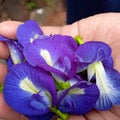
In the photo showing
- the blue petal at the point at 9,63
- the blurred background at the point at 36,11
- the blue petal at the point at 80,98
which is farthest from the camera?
the blurred background at the point at 36,11

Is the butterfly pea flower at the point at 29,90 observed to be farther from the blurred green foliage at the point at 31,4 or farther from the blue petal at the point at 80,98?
the blurred green foliage at the point at 31,4

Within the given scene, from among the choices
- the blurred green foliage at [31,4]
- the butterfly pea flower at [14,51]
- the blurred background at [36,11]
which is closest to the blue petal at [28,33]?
→ the butterfly pea flower at [14,51]

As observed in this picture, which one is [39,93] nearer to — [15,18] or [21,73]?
[21,73]

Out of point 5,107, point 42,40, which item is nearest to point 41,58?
point 42,40

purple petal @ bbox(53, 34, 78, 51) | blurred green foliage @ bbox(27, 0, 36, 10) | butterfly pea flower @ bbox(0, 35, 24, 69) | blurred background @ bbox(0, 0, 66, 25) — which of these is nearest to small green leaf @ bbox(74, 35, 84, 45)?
purple petal @ bbox(53, 34, 78, 51)

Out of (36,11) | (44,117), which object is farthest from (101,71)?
(36,11)

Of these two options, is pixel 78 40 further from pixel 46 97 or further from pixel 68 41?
pixel 46 97
